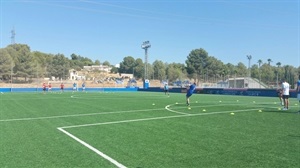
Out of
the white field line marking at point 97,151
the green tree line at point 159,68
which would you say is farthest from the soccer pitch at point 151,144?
the green tree line at point 159,68

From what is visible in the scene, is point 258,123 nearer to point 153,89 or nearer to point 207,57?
point 153,89

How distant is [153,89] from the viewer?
62.7 m

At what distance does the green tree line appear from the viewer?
248 feet

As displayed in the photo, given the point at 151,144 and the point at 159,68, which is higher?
the point at 159,68

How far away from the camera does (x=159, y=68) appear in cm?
12556

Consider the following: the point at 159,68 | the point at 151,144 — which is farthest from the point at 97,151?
the point at 159,68

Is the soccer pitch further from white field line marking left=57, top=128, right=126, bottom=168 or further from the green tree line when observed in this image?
the green tree line

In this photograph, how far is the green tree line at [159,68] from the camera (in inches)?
2980

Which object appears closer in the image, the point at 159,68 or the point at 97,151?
the point at 97,151

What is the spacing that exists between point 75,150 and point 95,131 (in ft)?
8.57

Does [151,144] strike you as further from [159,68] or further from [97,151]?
[159,68]

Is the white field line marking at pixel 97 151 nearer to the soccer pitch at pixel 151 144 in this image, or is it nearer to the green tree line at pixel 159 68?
the soccer pitch at pixel 151 144

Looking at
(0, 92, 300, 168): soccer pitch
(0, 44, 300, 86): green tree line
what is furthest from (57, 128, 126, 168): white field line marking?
(0, 44, 300, 86): green tree line

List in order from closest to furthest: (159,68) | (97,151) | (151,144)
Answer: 1. (97,151)
2. (151,144)
3. (159,68)
